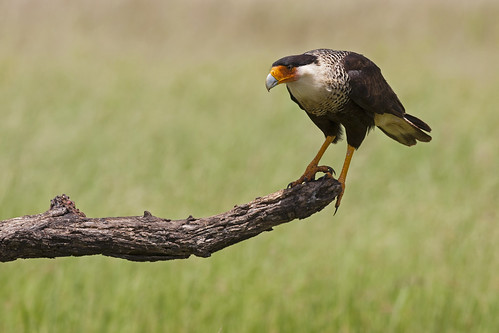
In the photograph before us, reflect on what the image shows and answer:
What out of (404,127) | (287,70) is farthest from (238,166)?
→ (287,70)

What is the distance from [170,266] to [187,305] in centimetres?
36

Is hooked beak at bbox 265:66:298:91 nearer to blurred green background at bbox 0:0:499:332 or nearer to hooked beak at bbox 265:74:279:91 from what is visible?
hooked beak at bbox 265:74:279:91

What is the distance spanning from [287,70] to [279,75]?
5 centimetres

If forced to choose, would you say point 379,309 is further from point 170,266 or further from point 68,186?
point 68,186

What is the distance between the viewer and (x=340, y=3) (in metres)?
13.5

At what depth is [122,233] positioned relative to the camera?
2.38 meters

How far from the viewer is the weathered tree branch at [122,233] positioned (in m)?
2.36

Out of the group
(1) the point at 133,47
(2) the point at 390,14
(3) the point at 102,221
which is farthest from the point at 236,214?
(2) the point at 390,14

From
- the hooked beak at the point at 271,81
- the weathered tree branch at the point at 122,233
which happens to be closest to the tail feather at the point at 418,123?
the hooked beak at the point at 271,81

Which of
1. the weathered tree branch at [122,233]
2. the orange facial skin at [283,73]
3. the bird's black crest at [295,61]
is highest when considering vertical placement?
the bird's black crest at [295,61]

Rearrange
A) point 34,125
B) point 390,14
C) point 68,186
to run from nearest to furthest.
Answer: point 68,186 < point 34,125 < point 390,14

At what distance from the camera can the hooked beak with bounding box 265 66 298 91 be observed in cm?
262

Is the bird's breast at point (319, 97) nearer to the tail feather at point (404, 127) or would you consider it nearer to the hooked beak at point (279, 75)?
the hooked beak at point (279, 75)

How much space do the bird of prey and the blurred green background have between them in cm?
178
